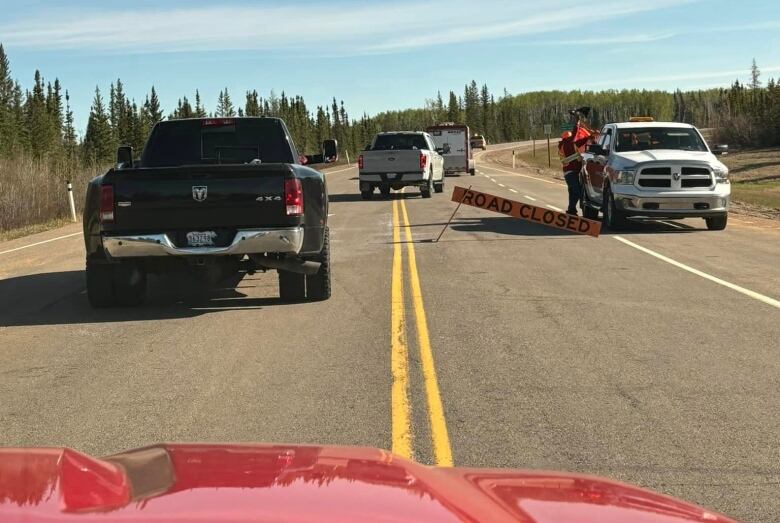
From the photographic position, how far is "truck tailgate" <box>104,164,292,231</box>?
909 centimetres

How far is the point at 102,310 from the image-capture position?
32.8ft

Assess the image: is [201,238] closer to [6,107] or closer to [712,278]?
[712,278]

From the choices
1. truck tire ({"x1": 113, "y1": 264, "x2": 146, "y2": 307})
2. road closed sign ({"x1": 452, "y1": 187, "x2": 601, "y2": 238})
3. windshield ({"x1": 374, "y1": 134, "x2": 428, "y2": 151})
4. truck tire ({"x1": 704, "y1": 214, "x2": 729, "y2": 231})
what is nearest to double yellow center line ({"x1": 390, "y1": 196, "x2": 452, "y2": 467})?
truck tire ({"x1": 113, "y1": 264, "x2": 146, "y2": 307})

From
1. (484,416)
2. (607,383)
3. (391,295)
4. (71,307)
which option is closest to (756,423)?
(607,383)

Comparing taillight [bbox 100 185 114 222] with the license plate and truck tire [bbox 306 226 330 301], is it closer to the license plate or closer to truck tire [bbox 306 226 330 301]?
the license plate

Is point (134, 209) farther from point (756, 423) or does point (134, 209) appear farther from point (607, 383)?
point (756, 423)

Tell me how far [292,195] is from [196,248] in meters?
1.12

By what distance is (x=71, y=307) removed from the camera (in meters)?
10.3

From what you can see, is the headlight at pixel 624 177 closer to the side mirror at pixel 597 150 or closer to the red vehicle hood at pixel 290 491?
the side mirror at pixel 597 150

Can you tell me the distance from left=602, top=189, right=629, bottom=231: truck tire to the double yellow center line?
21.9 ft

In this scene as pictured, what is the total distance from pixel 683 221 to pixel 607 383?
1457cm

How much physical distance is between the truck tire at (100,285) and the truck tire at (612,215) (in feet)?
34.5

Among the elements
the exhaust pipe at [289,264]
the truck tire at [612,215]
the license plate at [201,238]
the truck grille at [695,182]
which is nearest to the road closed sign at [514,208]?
the truck tire at [612,215]

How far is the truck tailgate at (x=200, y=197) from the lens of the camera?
909cm
